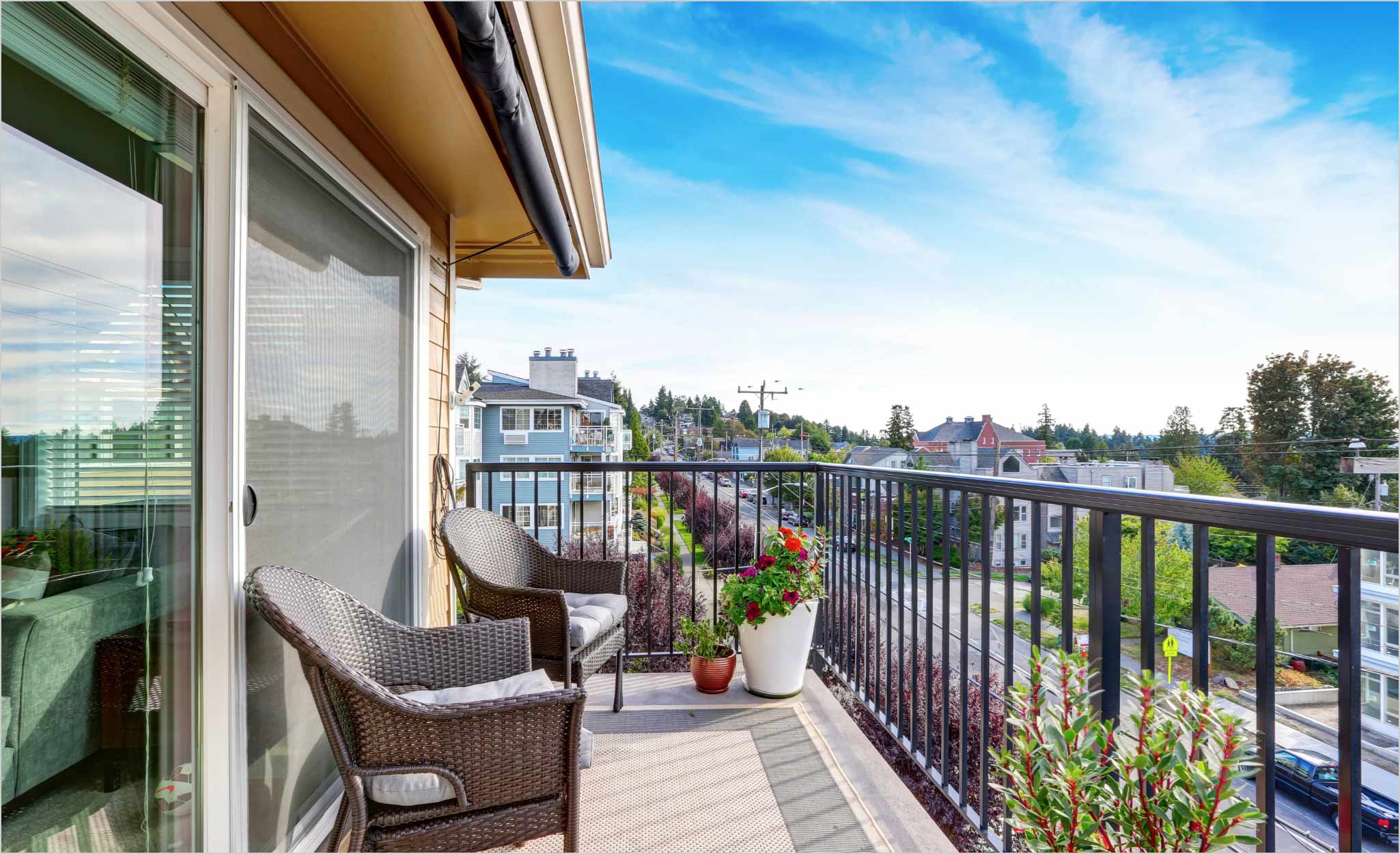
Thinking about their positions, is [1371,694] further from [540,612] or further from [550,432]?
[550,432]

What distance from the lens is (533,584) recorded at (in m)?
2.97

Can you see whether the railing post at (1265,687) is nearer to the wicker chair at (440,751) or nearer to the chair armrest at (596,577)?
the wicker chair at (440,751)

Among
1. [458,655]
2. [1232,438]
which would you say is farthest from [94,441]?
[1232,438]

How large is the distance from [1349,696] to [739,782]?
5.50 feet

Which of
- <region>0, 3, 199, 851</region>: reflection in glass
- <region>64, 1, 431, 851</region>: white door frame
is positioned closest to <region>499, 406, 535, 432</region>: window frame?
<region>64, 1, 431, 851</region>: white door frame

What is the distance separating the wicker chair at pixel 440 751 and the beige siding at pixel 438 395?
1.35 m

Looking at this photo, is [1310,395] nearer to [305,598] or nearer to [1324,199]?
[1324,199]

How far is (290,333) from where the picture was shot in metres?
1.71

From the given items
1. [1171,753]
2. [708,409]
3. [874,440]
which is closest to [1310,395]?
[874,440]

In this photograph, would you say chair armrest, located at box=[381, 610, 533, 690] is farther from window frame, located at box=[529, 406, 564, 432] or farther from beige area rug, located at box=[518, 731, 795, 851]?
window frame, located at box=[529, 406, 564, 432]

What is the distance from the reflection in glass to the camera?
0.99 m

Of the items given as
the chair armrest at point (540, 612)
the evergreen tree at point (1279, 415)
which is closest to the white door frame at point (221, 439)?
the chair armrest at point (540, 612)

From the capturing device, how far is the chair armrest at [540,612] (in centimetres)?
237

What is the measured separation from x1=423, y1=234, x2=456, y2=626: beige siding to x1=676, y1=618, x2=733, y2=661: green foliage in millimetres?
1126
